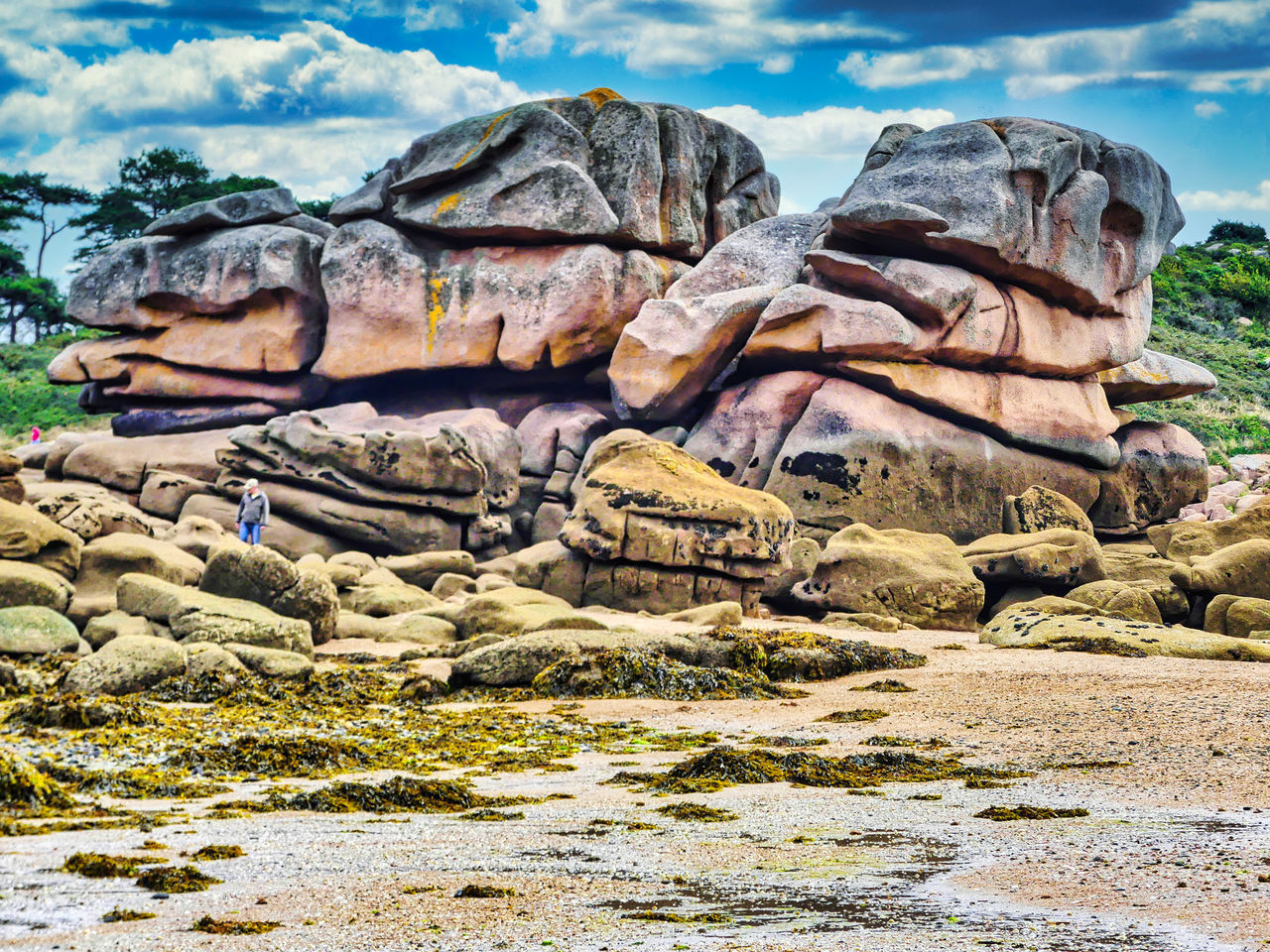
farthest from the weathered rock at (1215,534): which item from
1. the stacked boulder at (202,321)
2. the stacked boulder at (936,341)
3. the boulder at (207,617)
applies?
the stacked boulder at (202,321)

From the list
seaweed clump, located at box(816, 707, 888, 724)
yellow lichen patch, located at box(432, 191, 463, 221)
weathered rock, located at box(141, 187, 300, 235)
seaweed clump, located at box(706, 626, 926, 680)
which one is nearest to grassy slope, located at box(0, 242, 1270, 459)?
weathered rock, located at box(141, 187, 300, 235)

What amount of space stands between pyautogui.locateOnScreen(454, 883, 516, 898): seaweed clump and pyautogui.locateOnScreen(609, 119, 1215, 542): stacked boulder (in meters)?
15.8

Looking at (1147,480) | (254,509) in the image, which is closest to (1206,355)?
(1147,480)

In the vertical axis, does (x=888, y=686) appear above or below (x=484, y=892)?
below

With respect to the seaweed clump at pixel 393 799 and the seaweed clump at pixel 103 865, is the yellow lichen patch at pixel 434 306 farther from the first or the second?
the seaweed clump at pixel 103 865

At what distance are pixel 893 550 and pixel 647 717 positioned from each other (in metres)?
7.47

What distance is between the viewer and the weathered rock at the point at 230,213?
24188mm

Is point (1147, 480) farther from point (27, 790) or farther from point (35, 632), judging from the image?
point (27, 790)

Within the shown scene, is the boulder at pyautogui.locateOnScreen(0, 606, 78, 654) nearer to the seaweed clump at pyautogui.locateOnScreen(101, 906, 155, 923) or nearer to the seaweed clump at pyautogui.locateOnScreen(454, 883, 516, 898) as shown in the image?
the seaweed clump at pyautogui.locateOnScreen(101, 906, 155, 923)

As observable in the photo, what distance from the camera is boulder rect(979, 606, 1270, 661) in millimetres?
9883

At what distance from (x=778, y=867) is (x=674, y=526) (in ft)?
38.3

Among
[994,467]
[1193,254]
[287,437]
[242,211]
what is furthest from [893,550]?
[1193,254]

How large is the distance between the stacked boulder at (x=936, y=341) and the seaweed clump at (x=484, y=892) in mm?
15790

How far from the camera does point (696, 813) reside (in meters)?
5.17
